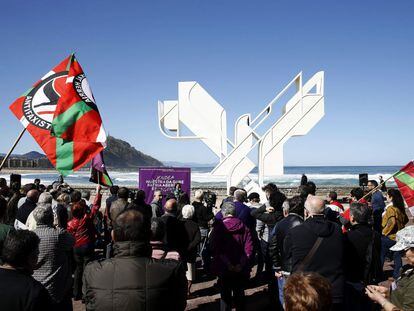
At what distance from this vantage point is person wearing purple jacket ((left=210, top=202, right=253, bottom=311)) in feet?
15.3

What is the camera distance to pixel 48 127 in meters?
5.74

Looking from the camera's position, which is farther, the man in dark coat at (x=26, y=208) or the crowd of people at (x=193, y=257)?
the man in dark coat at (x=26, y=208)

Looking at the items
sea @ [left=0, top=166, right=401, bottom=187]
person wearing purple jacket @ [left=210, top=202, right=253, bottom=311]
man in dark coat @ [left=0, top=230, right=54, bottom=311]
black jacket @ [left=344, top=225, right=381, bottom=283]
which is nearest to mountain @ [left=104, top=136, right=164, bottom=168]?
sea @ [left=0, top=166, right=401, bottom=187]

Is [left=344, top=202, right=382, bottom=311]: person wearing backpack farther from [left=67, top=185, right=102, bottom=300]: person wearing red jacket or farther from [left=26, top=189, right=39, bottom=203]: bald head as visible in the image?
[left=26, top=189, right=39, bottom=203]: bald head

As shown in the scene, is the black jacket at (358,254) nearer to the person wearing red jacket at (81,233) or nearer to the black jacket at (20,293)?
the black jacket at (20,293)

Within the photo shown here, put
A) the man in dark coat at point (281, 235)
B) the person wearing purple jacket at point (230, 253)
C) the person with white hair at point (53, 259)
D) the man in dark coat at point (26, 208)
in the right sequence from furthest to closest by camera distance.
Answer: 1. the man in dark coat at point (26, 208)
2. the person wearing purple jacket at point (230, 253)
3. the man in dark coat at point (281, 235)
4. the person with white hair at point (53, 259)

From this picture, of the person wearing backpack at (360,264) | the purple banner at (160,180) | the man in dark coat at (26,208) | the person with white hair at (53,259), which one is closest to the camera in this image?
the person with white hair at (53,259)

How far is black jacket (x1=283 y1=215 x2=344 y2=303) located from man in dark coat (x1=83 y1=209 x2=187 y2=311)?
1.47m

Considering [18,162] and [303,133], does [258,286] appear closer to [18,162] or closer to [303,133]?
[303,133]

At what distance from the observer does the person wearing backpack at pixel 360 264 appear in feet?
Result: 13.2

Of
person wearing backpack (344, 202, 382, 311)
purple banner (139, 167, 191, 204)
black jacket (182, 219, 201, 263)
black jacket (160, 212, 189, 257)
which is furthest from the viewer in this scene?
purple banner (139, 167, 191, 204)

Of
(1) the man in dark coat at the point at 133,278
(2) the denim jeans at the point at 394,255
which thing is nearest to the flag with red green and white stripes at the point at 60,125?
(1) the man in dark coat at the point at 133,278

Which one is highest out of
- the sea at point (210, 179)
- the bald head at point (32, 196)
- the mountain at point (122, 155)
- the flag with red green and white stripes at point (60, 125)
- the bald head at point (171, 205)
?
the mountain at point (122, 155)

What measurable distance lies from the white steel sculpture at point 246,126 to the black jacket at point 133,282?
1187 centimetres
